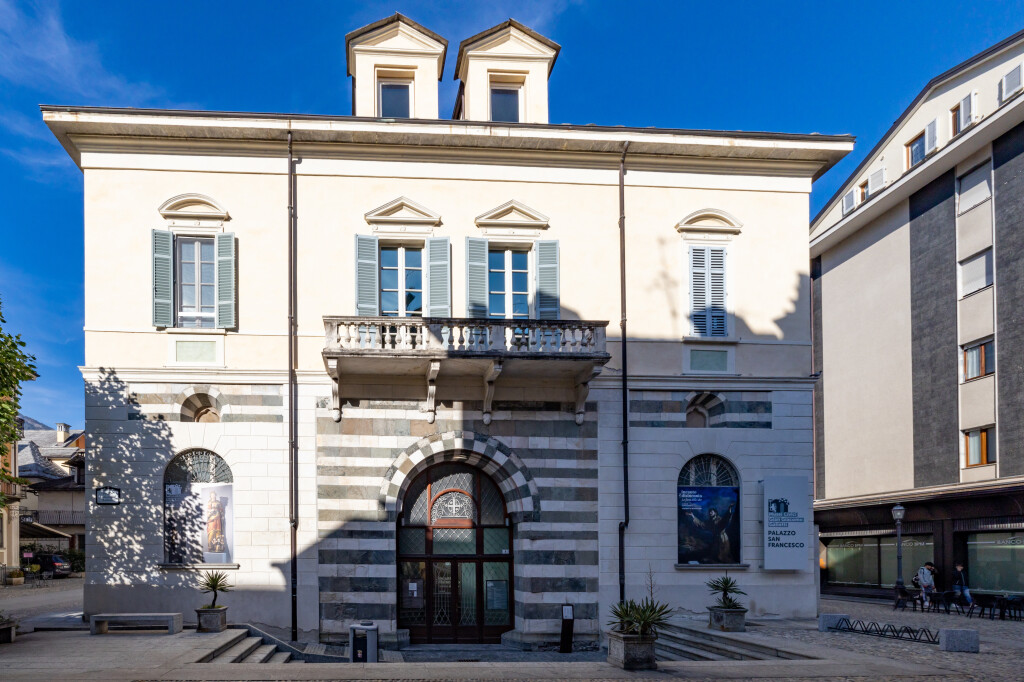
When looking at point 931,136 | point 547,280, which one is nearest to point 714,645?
point 547,280

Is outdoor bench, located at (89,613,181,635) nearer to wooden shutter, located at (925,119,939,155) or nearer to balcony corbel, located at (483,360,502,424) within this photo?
balcony corbel, located at (483,360,502,424)

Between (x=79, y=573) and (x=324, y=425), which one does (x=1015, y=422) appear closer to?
(x=324, y=425)

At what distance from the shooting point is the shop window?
95.6 feet

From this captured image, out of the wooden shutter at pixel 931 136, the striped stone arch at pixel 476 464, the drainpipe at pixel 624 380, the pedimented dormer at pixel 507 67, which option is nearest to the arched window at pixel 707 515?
the drainpipe at pixel 624 380

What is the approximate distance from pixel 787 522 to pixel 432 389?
9125 mm

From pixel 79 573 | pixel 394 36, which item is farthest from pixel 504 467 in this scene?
pixel 79 573

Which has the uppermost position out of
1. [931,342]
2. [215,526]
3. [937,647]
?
[931,342]

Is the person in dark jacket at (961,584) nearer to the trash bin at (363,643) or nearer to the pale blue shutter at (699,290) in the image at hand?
the pale blue shutter at (699,290)

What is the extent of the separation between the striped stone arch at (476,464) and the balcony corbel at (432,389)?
1.56ft

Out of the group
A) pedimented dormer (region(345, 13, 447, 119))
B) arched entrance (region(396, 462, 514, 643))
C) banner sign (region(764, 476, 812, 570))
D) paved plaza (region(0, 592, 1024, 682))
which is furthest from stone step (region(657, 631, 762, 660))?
pedimented dormer (region(345, 13, 447, 119))

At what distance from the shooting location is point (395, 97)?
77.8ft

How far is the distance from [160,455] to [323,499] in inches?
149

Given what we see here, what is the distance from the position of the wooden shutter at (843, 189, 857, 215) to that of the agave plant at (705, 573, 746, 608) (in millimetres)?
24150

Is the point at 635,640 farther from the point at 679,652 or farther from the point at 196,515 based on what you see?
the point at 196,515
